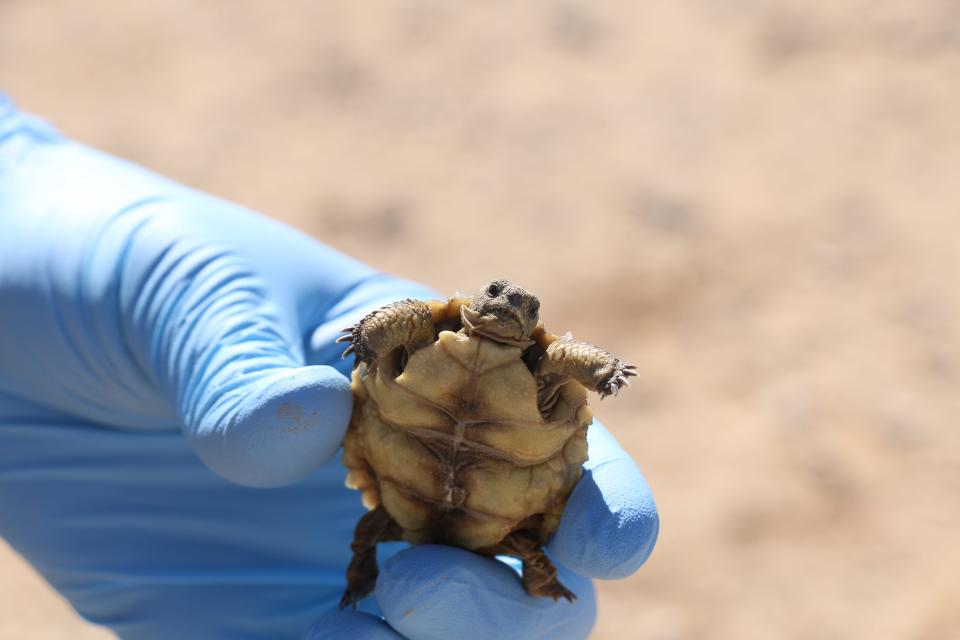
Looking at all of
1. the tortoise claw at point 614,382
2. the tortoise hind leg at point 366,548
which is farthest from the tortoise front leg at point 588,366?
the tortoise hind leg at point 366,548

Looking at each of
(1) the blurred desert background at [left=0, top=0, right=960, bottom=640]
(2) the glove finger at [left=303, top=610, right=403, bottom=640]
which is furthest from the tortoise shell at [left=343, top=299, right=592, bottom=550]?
(1) the blurred desert background at [left=0, top=0, right=960, bottom=640]

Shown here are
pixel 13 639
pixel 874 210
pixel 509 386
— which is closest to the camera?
pixel 509 386

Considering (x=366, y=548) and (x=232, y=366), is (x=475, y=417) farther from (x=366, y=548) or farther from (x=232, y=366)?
(x=232, y=366)

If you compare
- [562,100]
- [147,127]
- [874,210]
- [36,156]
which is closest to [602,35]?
[562,100]

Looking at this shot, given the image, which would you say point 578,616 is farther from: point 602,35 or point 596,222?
point 602,35

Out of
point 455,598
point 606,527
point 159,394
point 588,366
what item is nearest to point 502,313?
point 588,366

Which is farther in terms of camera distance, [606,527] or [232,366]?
[232,366]

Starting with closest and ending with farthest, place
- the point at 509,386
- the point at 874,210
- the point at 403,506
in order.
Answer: the point at 509,386
the point at 403,506
the point at 874,210
